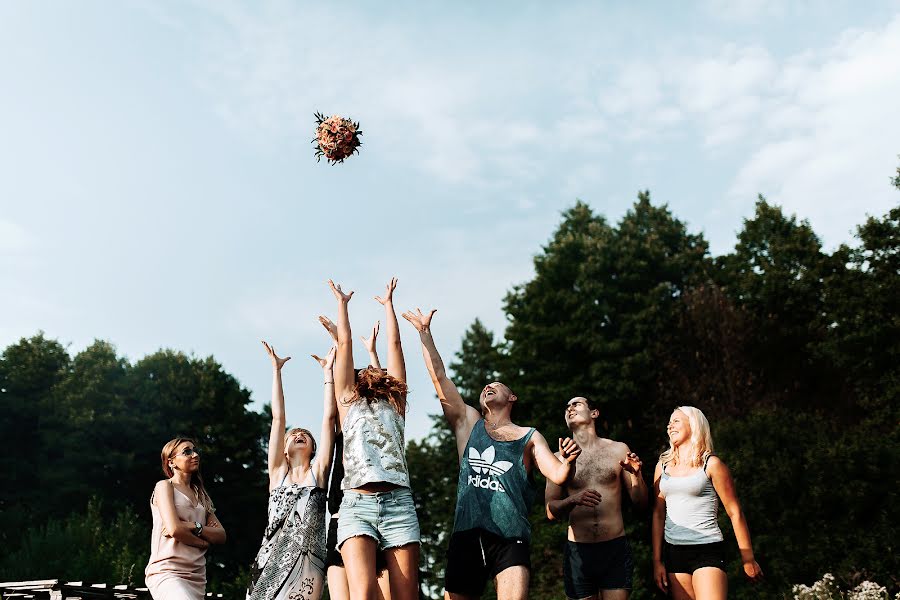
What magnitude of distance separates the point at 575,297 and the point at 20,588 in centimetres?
2548

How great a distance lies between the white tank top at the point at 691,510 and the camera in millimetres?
6980

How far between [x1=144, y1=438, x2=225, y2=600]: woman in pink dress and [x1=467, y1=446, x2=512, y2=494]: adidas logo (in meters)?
1.91

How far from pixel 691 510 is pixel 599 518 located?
0.80 m

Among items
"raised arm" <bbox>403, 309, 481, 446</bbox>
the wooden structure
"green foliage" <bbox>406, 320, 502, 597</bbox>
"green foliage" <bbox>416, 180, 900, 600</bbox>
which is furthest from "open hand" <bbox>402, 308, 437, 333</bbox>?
"green foliage" <bbox>406, 320, 502, 597</bbox>

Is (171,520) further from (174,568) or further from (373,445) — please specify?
(373,445)

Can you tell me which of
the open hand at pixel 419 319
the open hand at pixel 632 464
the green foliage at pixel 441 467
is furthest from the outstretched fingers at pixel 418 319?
the green foliage at pixel 441 467

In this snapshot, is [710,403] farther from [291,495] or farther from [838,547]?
[291,495]

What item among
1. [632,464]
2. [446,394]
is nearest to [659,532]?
[632,464]

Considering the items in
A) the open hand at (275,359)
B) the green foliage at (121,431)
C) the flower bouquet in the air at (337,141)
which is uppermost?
the green foliage at (121,431)

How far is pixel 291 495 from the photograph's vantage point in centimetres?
716

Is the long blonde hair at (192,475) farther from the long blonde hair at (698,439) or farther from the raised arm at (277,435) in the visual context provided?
the long blonde hair at (698,439)

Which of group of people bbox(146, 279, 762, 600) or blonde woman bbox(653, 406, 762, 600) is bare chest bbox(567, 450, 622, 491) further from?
blonde woman bbox(653, 406, 762, 600)

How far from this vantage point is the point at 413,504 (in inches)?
240

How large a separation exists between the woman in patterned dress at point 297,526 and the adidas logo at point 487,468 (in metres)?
1.16
